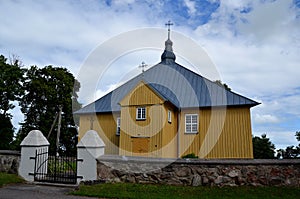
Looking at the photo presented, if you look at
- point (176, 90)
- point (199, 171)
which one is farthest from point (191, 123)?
point (199, 171)

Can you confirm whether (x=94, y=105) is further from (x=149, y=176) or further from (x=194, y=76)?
(x=149, y=176)

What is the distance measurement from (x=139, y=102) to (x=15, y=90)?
1314 cm

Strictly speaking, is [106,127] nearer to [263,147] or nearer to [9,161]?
[9,161]

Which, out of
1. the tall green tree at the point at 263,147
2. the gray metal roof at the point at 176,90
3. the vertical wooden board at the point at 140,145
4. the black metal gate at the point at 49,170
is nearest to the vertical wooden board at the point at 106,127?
the gray metal roof at the point at 176,90

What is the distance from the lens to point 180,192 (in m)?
8.61

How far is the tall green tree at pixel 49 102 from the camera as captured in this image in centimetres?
3183

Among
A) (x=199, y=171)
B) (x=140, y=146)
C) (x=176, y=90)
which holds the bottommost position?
(x=199, y=171)

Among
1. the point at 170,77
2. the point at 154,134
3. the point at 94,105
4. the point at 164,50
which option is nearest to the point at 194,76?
the point at 170,77

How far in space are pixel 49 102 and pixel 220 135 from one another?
67.4 ft

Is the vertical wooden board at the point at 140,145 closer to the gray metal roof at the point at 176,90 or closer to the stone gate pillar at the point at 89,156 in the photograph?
the gray metal roof at the point at 176,90

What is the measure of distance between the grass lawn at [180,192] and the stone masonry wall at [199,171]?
0.99 ft

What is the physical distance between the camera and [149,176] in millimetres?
9891

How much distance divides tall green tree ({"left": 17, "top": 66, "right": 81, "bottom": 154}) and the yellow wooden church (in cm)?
1311

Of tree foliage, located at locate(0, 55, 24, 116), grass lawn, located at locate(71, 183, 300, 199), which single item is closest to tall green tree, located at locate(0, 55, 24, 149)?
tree foliage, located at locate(0, 55, 24, 116)
